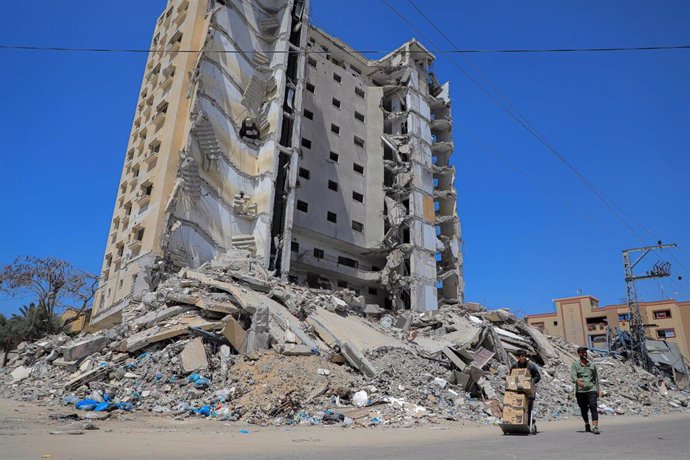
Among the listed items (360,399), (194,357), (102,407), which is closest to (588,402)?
(360,399)

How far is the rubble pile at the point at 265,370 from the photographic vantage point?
399 inches

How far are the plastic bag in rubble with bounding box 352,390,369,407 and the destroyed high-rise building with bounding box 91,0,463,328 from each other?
1681 centimetres

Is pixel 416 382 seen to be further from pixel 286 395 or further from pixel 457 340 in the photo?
pixel 457 340

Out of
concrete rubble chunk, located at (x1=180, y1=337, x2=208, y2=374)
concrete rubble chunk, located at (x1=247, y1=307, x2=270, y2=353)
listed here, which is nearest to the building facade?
concrete rubble chunk, located at (x1=247, y1=307, x2=270, y2=353)

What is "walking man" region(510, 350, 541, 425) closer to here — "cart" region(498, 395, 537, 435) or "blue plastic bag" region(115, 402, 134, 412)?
"cart" region(498, 395, 537, 435)

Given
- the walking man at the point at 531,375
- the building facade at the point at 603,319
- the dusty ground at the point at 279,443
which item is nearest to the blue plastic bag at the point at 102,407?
the dusty ground at the point at 279,443

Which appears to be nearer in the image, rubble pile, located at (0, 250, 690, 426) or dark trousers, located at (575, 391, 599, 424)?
dark trousers, located at (575, 391, 599, 424)

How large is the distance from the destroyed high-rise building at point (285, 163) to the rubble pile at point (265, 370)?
31.8 ft

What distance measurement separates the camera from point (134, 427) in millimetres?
7742

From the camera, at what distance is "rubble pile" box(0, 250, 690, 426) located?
10125mm

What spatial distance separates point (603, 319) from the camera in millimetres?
61062

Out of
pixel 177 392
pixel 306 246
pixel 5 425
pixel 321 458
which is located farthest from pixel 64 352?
pixel 306 246

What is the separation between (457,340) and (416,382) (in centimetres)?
672

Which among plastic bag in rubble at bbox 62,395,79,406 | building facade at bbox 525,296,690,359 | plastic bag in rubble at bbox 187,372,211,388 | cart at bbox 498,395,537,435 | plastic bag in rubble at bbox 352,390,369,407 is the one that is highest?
building facade at bbox 525,296,690,359
